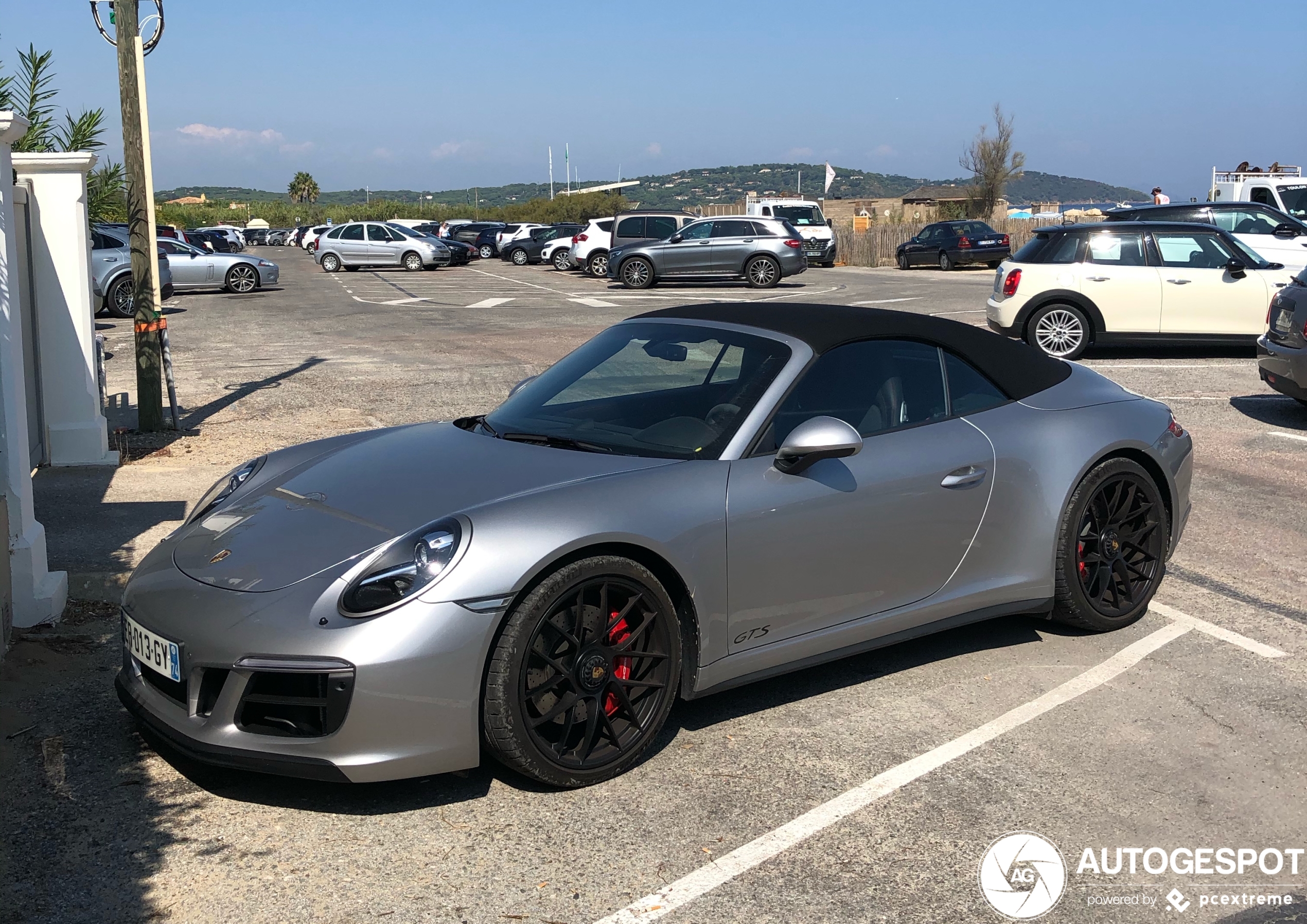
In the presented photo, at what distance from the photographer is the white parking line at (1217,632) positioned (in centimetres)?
510

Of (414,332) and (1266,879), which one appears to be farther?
(414,332)

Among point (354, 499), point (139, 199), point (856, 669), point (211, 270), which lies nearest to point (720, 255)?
point (211, 270)

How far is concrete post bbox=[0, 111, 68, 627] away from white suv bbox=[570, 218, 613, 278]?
28.6 metres

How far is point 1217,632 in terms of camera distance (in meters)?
5.36

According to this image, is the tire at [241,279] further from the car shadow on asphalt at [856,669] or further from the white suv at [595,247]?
the car shadow on asphalt at [856,669]

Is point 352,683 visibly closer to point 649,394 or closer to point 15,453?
point 649,394

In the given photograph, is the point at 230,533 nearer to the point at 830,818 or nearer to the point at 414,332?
the point at 830,818

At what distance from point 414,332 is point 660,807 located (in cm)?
1554

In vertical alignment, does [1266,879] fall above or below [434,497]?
below

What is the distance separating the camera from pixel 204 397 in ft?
39.8

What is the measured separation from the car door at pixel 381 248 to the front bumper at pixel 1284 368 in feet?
110

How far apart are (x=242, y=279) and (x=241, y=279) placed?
17mm

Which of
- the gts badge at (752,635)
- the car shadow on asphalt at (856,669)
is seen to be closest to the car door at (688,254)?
the car shadow on asphalt at (856,669)

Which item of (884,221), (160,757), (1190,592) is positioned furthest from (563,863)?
(884,221)
